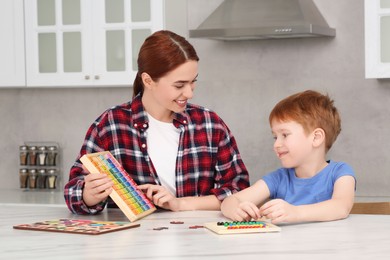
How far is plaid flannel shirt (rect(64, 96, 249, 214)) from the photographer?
9.28 feet

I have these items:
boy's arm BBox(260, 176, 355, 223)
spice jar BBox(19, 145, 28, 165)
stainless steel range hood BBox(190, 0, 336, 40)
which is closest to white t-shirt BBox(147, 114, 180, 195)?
boy's arm BBox(260, 176, 355, 223)

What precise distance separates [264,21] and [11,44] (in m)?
1.56

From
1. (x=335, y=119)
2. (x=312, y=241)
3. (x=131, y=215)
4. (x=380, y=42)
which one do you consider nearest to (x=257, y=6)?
(x=380, y=42)

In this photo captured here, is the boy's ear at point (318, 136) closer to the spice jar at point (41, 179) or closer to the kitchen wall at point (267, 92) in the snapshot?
the kitchen wall at point (267, 92)

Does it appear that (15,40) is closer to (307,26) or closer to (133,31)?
(133,31)

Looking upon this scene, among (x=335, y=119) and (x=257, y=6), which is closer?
(x=335, y=119)

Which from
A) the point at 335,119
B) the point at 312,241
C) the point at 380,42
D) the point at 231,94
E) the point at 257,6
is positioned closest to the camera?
the point at 312,241

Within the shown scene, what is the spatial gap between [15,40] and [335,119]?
2752mm

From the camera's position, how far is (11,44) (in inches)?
191

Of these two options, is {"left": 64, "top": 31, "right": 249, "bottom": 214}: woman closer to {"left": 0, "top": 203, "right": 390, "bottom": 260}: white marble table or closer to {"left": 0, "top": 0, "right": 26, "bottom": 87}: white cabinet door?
{"left": 0, "top": 203, "right": 390, "bottom": 260}: white marble table

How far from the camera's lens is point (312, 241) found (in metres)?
2.02

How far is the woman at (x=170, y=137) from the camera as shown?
109 inches

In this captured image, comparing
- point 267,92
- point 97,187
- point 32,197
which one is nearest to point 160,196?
point 97,187

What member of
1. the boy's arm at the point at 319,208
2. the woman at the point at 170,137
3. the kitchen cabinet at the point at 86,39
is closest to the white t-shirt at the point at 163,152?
the woman at the point at 170,137
